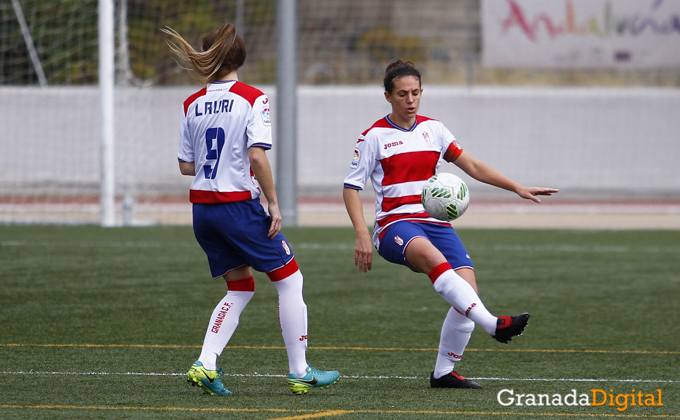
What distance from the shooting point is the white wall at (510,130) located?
2059 centimetres

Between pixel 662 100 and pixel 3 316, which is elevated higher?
pixel 662 100

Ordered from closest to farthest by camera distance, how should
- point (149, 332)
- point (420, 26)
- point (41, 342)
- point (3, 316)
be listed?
point (41, 342)
point (149, 332)
point (3, 316)
point (420, 26)

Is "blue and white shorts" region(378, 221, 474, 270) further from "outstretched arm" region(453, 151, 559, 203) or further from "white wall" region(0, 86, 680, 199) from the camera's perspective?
"white wall" region(0, 86, 680, 199)

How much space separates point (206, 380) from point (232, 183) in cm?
94

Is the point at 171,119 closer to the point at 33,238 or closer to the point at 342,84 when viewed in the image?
the point at 342,84

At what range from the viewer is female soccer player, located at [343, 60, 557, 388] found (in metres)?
4.64

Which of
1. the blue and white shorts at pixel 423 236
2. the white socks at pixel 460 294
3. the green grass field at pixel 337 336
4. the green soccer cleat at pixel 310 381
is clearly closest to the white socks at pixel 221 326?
the green grass field at pixel 337 336

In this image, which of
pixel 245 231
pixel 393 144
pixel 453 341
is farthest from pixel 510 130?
pixel 245 231

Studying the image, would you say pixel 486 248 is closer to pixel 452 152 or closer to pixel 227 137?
pixel 452 152

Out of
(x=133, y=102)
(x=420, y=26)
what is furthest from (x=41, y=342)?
(x=420, y=26)

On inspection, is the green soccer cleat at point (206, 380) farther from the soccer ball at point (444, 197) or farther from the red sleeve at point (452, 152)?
the red sleeve at point (452, 152)

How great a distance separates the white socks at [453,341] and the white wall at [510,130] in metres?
16.1

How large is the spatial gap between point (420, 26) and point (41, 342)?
21491mm

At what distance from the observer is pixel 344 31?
2395 centimetres
